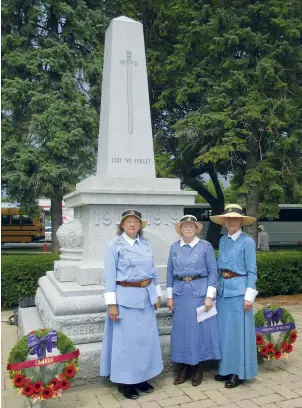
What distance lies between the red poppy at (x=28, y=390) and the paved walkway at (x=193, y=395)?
1.60 ft

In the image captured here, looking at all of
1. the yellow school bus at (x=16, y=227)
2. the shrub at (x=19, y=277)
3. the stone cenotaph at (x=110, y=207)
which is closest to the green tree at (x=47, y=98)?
the shrub at (x=19, y=277)

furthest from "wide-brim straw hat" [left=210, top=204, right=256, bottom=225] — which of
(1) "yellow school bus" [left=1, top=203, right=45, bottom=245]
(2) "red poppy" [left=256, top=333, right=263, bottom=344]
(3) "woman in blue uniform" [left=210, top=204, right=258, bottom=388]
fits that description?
(1) "yellow school bus" [left=1, top=203, right=45, bottom=245]

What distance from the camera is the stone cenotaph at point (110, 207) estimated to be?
4.60 metres

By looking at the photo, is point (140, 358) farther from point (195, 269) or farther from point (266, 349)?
point (266, 349)

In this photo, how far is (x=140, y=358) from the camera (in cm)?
398

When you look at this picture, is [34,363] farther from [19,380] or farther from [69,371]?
[69,371]

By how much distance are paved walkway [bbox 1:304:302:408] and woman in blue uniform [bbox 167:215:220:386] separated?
20 cm

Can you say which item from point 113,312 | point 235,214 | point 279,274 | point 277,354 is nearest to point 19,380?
point 113,312

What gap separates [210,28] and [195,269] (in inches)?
489

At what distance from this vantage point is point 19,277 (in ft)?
28.0

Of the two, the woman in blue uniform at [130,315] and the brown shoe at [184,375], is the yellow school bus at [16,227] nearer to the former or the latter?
the brown shoe at [184,375]

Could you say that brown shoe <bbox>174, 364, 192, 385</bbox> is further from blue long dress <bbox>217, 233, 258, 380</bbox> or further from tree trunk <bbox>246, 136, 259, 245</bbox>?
tree trunk <bbox>246, 136, 259, 245</bbox>

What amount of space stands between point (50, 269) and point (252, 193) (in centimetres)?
780

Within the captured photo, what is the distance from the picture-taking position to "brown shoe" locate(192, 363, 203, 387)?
431 cm
